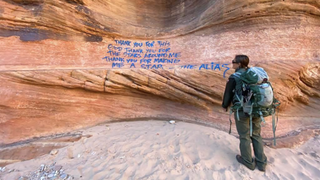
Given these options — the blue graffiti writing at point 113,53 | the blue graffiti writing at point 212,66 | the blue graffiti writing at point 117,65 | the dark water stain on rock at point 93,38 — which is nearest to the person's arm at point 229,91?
the blue graffiti writing at point 212,66

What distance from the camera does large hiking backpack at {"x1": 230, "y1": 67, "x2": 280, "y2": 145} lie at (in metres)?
2.36

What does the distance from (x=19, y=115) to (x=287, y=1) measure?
8088 mm

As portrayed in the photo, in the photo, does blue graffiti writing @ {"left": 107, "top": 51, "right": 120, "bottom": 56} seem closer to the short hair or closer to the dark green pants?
the short hair

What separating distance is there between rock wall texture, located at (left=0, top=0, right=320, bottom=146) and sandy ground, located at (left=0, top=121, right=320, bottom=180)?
992 mm

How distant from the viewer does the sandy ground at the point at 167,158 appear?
2.57m

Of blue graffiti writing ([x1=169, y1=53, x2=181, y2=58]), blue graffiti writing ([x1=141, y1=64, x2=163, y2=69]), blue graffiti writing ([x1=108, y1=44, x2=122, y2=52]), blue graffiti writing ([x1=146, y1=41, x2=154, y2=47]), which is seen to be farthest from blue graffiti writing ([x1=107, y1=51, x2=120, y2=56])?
blue graffiti writing ([x1=169, y1=53, x2=181, y2=58])

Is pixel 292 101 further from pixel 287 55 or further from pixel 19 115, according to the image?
pixel 19 115

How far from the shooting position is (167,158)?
2928mm

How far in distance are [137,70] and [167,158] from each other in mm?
2858

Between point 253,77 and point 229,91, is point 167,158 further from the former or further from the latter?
point 253,77

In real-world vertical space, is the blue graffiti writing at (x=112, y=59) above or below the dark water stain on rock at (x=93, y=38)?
below

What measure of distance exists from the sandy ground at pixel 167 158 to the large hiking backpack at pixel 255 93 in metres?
1.10

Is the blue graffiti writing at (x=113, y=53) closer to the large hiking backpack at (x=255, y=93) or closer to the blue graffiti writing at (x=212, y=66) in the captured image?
the blue graffiti writing at (x=212, y=66)

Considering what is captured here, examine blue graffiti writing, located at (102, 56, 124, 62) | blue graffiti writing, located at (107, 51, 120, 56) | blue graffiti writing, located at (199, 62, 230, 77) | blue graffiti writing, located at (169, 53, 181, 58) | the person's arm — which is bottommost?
the person's arm
